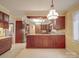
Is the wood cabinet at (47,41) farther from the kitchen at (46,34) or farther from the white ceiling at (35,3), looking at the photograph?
the white ceiling at (35,3)

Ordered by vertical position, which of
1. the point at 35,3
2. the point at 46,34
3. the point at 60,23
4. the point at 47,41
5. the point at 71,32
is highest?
the point at 35,3

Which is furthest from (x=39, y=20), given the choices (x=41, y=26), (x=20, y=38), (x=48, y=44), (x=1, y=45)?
(x=1, y=45)

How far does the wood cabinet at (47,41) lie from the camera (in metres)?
6.90

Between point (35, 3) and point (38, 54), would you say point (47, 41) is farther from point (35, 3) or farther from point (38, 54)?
point (35, 3)

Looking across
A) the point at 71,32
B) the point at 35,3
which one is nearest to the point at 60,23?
the point at 71,32

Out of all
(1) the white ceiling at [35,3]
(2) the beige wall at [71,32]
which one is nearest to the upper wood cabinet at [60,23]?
(2) the beige wall at [71,32]

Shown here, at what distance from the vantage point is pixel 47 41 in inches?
273

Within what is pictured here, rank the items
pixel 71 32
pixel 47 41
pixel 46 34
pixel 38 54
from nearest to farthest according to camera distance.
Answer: pixel 38 54, pixel 71 32, pixel 47 41, pixel 46 34

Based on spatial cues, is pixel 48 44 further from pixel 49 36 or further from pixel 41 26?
pixel 41 26

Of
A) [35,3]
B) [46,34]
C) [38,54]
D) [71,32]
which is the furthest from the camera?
[46,34]

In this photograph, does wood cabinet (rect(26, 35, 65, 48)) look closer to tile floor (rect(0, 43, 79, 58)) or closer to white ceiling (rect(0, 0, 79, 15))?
tile floor (rect(0, 43, 79, 58))

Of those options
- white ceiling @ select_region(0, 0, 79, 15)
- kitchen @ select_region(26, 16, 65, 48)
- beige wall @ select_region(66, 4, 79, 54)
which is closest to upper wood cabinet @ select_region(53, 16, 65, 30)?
kitchen @ select_region(26, 16, 65, 48)

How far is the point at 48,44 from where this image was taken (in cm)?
691

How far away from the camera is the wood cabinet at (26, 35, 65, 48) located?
690 centimetres
